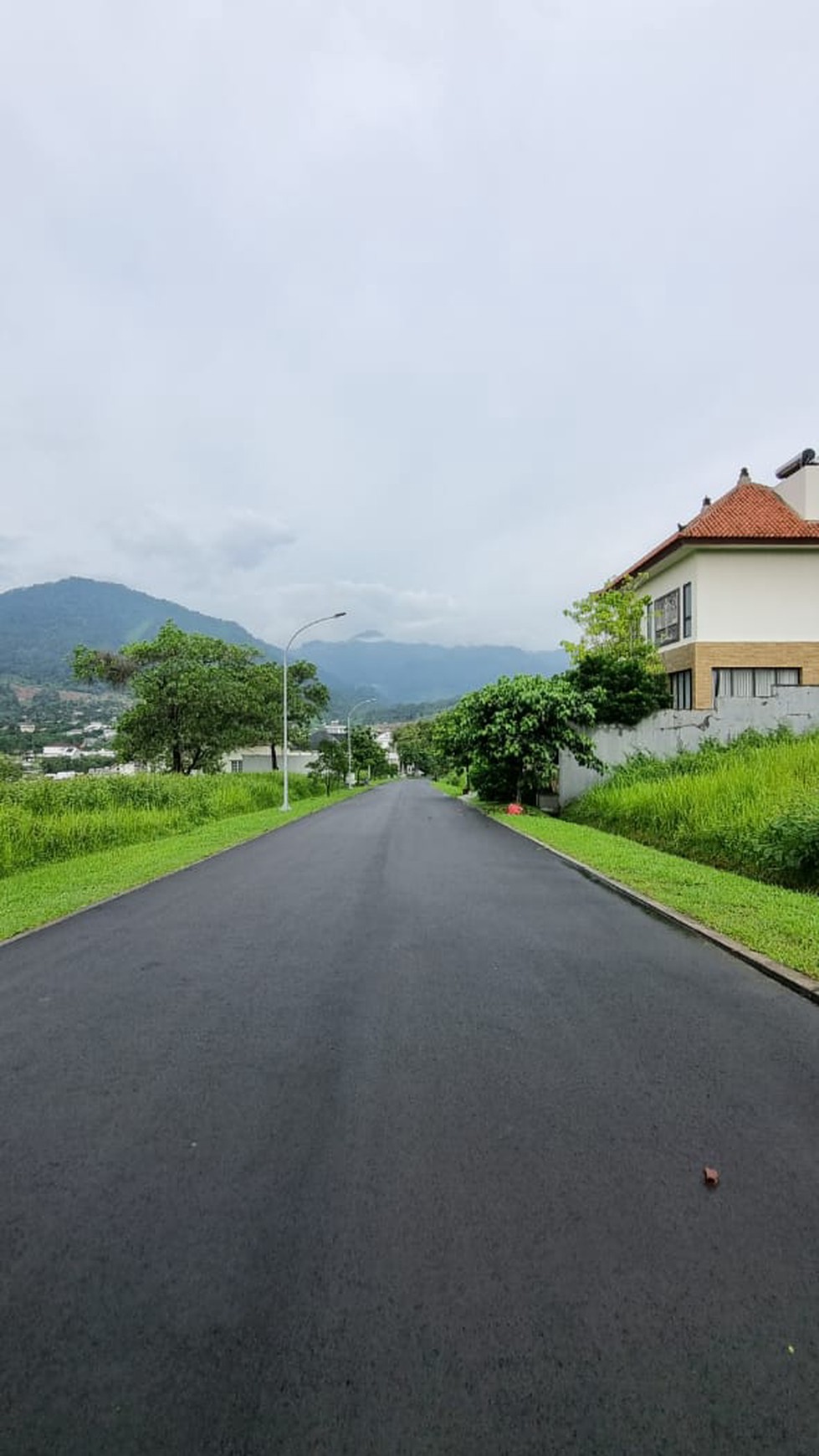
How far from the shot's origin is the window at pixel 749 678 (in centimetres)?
2183

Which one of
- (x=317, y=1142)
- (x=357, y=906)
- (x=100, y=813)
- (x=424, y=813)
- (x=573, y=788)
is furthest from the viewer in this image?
(x=424, y=813)

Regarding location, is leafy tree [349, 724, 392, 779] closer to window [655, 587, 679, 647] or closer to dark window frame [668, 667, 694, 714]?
window [655, 587, 679, 647]

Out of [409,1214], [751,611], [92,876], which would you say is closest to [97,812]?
[92,876]

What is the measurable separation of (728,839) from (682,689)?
1498 cm

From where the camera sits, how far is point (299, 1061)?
138 inches

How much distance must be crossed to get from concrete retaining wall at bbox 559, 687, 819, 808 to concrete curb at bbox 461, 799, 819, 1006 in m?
6.99

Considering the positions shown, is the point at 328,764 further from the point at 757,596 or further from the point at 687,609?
the point at 757,596

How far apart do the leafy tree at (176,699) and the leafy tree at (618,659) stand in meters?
16.3

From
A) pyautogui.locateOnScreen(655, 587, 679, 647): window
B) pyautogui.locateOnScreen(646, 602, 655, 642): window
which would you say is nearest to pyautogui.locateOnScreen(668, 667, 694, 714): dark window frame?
pyautogui.locateOnScreen(655, 587, 679, 647): window

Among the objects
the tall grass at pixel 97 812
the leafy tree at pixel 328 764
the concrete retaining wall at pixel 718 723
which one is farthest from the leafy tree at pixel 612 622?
the leafy tree at pixel 328 764

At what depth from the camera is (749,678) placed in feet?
72.1

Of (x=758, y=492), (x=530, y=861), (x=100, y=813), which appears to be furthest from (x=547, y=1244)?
(x=758, y=492)

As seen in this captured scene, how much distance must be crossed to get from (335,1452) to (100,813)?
578 inches

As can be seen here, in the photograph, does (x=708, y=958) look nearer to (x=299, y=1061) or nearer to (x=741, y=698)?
(x=299, y=1061)
